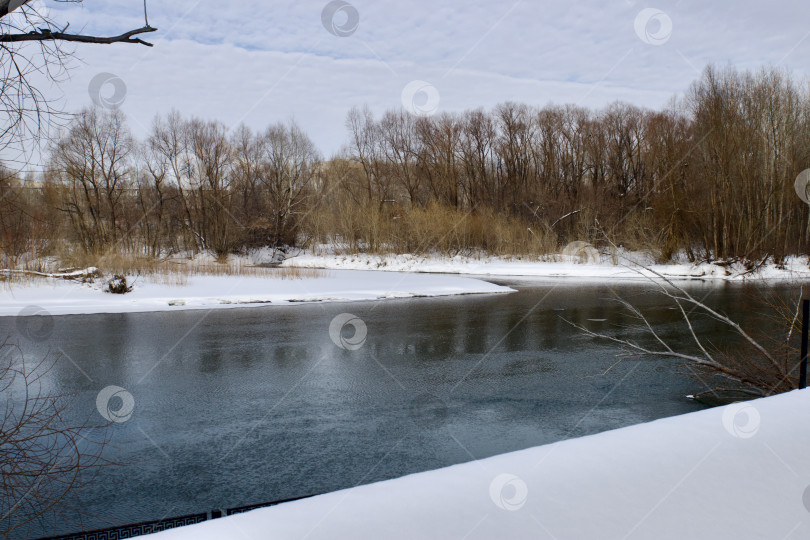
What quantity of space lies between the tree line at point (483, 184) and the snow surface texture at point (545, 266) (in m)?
1.12

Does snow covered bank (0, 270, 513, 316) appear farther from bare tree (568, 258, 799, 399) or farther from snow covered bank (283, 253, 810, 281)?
snow covered bank (283, 253, 810, 281)

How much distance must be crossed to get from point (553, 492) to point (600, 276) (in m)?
29.6

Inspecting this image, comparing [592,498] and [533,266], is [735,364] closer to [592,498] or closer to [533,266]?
[592,498]

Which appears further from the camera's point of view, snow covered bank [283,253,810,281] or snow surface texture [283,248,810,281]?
snow surface texture [283,248,810,281]

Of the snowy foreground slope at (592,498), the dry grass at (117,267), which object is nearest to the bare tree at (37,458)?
the snowy foreground slope at (592,498)

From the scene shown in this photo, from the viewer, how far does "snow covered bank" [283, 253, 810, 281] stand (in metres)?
30.8

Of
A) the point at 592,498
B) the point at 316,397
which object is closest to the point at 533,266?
the point at 316,397

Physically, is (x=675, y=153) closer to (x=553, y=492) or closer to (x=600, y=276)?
(x=600, y=276)

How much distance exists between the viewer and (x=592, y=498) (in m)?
3.04

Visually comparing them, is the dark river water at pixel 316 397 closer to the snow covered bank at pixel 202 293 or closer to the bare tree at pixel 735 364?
the bare tree at pixel 735 364

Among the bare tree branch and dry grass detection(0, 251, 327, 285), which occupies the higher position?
the bare tree branch

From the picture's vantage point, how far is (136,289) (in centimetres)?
1911

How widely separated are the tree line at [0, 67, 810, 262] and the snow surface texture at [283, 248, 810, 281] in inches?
44.2

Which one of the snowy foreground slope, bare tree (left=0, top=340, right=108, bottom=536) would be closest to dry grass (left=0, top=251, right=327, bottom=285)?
bare tree (left=0, top=340, right=108, bottom=536)
